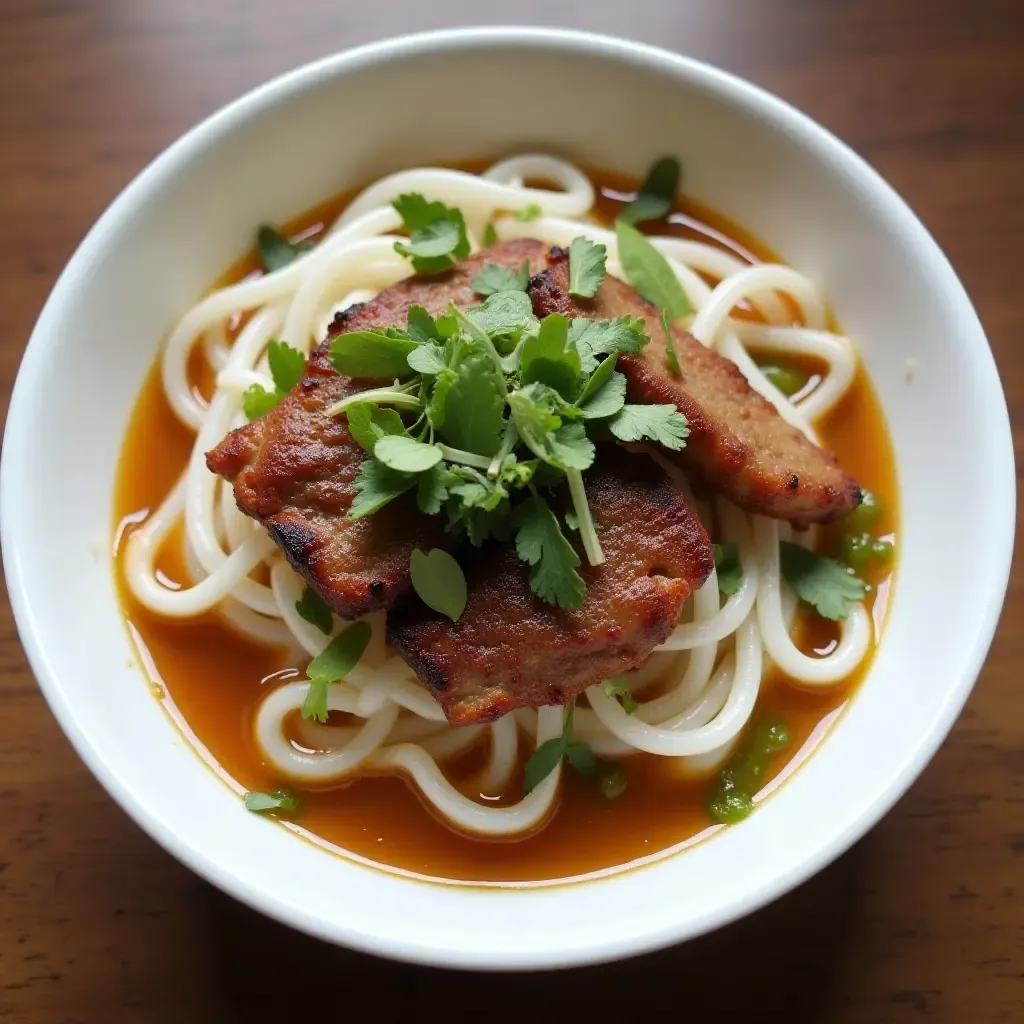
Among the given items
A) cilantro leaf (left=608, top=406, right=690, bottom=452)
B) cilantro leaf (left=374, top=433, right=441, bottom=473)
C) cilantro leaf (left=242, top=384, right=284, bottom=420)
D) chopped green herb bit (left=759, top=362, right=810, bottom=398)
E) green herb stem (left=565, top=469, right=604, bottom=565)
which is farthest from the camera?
chopped green herb bit (left=759, top=362, right=810, bottom=398)

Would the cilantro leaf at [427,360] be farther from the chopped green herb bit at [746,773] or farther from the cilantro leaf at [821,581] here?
the chopped green herb bit at [746,773]

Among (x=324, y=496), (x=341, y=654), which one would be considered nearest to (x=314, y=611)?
(x=341, y=654)

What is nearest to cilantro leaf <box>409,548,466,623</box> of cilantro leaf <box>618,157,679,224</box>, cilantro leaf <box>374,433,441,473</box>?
cilantro leaf <box>374,433,441,473</box>

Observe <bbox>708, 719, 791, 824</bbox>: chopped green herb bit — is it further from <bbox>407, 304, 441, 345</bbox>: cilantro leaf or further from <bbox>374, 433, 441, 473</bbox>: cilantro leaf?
<bbox>407, 304, 441, 345</bbox>: cilantro leaf

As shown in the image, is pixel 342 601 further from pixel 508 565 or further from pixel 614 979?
pixel 614 979

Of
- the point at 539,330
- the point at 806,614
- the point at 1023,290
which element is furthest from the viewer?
the point at 1023,290

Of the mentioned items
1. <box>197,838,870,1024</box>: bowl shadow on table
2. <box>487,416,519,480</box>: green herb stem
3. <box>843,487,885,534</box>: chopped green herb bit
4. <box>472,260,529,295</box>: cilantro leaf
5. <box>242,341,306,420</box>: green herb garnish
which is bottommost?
<box>197,838,870,1024</box>: bowl shadow on table

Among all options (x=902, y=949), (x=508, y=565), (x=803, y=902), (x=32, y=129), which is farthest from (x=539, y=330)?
(x=32, y=129)

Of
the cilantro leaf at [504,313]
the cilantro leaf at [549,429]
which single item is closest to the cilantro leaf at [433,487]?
the cilantro leaf at [549,429]
